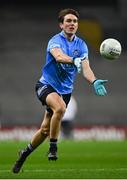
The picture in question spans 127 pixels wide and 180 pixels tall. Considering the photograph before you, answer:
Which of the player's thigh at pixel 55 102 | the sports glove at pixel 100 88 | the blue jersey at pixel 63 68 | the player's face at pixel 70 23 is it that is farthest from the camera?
the blue jersey at pixel 63 68

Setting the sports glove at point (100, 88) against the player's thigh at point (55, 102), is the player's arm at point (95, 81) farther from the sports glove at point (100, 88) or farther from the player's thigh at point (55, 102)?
the player's thigh at point (55, 102)

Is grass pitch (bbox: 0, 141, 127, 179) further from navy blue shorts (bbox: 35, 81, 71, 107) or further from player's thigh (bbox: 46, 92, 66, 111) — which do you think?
navy blue shorts (bbox: 35, 81, 71, 107)

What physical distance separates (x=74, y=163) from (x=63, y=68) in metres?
3.51

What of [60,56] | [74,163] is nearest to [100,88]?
[60,56]

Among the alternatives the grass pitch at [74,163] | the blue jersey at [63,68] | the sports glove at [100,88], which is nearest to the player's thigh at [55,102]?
the blue jersey at [63,68]

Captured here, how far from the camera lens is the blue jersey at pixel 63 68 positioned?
13.1m

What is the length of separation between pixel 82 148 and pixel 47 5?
1503 centimetres

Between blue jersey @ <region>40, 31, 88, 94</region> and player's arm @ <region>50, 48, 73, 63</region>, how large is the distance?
0.25 m

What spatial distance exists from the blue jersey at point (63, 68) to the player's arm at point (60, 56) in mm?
250

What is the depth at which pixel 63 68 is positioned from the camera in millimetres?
13211

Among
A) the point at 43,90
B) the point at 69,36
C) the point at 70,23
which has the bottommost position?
the point at 43,90

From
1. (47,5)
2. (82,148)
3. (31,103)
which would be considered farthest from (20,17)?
(82,148)

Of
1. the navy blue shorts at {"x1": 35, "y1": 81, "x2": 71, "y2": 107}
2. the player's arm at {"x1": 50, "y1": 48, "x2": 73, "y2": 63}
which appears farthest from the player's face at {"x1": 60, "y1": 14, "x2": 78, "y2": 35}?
the navy blue shorts at {"x1": 35, "y1": 81, "x2": 71, "y2": 107}

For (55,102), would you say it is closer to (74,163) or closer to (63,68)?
(63,68)
